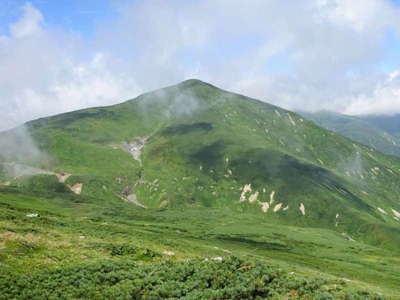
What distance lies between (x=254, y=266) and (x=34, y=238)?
37678 mm

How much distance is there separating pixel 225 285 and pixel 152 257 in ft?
83.3

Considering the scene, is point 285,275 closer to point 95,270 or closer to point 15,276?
point 95,270

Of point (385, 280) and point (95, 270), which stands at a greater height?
point (95, 270)

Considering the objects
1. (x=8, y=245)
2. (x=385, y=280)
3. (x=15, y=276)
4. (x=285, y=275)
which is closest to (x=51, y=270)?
(x=15, y=276)

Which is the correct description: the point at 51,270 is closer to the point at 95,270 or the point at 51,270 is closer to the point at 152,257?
the point at 95,270

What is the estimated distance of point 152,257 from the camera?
64.5 metres

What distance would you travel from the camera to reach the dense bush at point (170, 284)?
38.2 m

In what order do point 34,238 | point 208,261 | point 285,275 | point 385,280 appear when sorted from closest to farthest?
point 285,275 → point 208,261 → point 34,238 → point 385,280

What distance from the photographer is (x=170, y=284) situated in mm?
40812

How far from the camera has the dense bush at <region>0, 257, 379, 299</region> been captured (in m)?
38.2

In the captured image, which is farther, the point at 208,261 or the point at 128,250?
the point at 128,250

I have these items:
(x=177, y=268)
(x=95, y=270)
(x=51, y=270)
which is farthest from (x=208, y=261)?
(x=51, y=270)

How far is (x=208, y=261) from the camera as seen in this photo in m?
48.5

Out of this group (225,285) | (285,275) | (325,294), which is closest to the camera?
(325,294)
